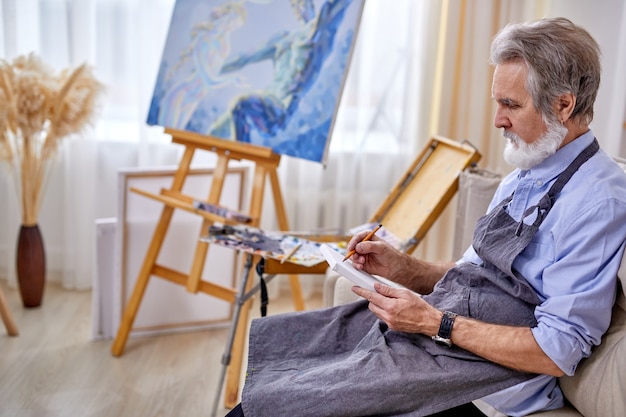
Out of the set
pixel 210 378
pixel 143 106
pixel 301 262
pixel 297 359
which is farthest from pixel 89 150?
pixel 297 359

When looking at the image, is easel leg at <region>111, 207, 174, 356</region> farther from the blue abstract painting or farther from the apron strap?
the apron strap

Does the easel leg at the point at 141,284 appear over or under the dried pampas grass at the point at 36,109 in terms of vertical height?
under

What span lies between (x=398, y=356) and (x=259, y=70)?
133 centimetres

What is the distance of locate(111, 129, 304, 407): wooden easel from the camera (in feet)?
8.29

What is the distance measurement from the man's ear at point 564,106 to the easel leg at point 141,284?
60.7 inches

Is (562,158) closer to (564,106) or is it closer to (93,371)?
(564,106)

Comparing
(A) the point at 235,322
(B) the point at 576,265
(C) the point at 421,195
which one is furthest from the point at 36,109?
(B) the point at 576,265

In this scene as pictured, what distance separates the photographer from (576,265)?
57.4 inches

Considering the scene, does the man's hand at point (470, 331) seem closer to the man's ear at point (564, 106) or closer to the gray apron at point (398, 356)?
the gray apron at point (398, 356)

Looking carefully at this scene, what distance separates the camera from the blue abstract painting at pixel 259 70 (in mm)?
2471

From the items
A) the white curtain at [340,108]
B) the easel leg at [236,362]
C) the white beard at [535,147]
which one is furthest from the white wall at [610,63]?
the easel leg at [236,362]

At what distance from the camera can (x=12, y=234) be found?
3385 millimetres

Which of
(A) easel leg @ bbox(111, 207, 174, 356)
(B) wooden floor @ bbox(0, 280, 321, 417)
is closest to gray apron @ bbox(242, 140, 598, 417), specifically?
(B) wooden floor @ bbox(0, 280, 321, 417)

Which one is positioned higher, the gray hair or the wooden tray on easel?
the gray hair
